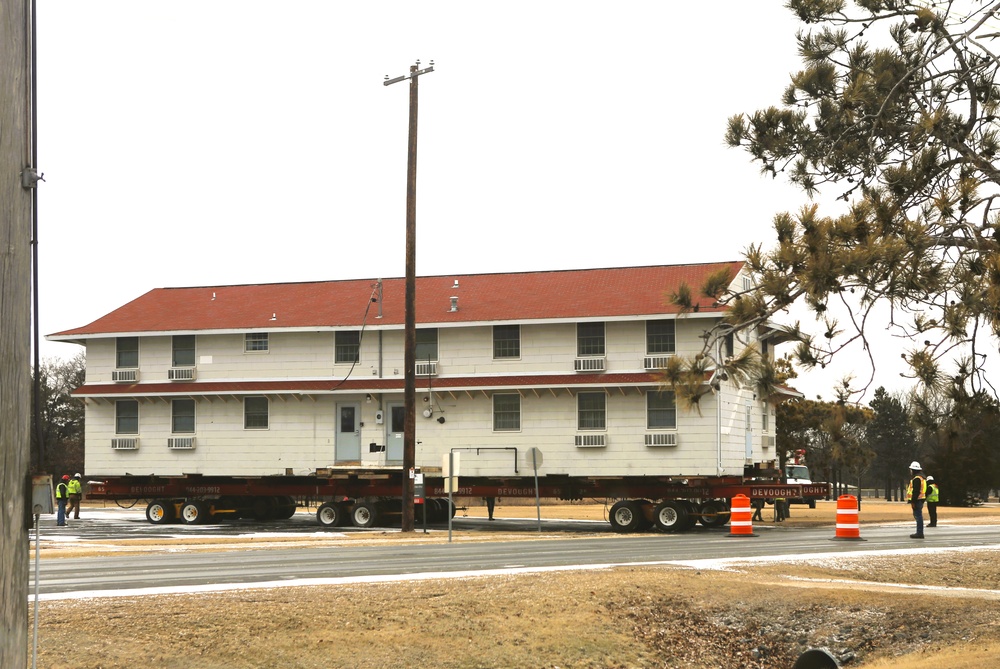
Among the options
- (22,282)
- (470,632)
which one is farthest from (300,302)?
(22,282)

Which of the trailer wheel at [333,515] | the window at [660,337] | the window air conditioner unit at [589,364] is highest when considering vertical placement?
the window at [660,337]

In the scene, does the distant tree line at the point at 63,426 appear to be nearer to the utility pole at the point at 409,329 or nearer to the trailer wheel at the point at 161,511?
the trailer wheel at the point at 161,511

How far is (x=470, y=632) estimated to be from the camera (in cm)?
1384

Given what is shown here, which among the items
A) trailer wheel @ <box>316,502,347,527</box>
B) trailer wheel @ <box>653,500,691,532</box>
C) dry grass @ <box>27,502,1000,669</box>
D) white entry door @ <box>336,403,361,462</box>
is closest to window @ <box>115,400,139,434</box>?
white entry door @ <box>336,403,361,462</box>

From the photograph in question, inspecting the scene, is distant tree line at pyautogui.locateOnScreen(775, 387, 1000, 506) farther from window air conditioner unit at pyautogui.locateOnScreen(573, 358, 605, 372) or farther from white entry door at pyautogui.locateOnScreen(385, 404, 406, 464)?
white entry door at pyautogui.locateOnScreen(385, 404, 406, 464)

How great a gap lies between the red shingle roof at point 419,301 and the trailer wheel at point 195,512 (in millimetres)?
5685

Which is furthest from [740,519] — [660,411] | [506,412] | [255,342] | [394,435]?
[255,342]

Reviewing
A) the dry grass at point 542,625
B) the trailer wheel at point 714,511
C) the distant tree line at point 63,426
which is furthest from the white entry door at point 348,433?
the distant tree line at point 63,426

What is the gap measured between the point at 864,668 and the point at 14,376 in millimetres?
10954

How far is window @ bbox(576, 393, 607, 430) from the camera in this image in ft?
118

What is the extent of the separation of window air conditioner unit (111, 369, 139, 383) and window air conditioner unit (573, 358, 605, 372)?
1496 centimetres

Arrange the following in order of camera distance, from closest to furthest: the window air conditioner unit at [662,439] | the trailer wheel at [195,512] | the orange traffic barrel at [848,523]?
1. the orange traffic barrel at [848,523]
2. the window air conditioner unit at [662,439]
3. the trailer wheel at [195,512]

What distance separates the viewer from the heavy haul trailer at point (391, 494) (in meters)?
33.2

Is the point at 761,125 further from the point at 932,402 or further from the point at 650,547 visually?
the point at 650,547
